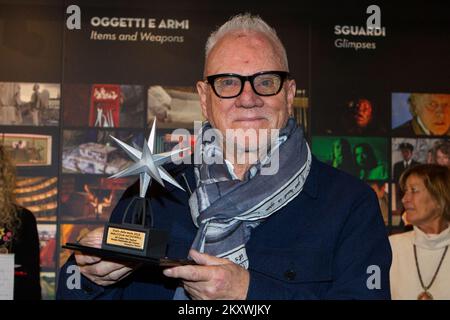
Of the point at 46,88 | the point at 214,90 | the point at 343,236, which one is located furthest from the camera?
the point at 46,88

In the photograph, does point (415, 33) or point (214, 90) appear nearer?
point (214, 90)

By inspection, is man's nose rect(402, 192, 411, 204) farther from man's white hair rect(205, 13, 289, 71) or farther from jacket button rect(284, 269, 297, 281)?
jacket button rect(284, 269, 297, 281)

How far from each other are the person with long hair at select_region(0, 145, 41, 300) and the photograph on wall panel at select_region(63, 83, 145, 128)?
707 millimetres

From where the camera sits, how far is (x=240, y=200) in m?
1.78

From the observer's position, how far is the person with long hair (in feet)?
11.1

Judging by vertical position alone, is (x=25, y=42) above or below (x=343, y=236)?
above

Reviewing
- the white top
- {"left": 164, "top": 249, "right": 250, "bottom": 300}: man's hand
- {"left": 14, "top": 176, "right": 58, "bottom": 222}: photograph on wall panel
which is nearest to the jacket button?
{"left": 164, "top": 249, "right": 250, "bottom": 300}: man's hand

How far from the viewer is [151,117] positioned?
161 inches

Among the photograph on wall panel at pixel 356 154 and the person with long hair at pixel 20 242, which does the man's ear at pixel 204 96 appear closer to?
the person with long hair at pixel 20 242

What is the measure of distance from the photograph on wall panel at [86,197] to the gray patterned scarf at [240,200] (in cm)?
227

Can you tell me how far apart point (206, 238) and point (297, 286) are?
264 millimetres

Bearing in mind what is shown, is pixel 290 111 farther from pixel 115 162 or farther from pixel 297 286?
pixel 115 162

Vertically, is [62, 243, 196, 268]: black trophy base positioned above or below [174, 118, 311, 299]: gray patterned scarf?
Result: below

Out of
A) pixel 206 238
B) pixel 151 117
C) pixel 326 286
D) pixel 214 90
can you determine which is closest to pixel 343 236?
pixel 326 286
